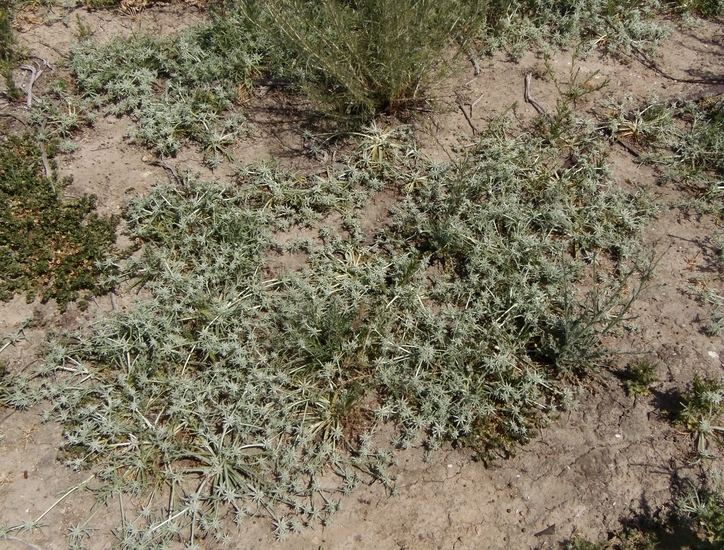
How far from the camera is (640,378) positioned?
3.50 metres

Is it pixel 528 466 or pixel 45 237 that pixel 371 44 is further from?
pixel 528 466

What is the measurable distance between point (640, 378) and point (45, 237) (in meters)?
4.01

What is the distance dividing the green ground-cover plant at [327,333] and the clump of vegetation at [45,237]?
308 millimetres

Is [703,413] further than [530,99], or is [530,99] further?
[530,99]

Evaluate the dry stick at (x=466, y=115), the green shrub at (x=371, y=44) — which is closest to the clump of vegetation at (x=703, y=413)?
the dry stick at (x=466, y=115)

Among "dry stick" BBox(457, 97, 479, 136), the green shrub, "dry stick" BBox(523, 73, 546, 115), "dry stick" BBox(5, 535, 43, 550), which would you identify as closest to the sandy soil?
"dry stick" BBox(5, 535, 43, 550)

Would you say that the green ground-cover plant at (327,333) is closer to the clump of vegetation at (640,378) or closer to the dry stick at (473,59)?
the clump of vegetation at (640,378)

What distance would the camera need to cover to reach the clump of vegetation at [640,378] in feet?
11.4

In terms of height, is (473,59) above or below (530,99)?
above

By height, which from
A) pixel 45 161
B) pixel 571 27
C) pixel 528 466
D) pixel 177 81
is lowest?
pixel 528 466

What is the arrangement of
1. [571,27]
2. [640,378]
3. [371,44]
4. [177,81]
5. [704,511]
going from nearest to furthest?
[704,511] → [640,378] → [371,44] → [177,81] → [571,27]

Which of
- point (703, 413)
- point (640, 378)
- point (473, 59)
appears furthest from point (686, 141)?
point (703, 413)

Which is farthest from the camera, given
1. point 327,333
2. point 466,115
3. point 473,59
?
point 473,59

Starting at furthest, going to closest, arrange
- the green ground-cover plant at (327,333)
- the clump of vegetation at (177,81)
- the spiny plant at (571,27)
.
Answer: the spiny plant at (571,27) < the clump of vegetation at (177,81) < the green ground-cover plant at (327,333)
